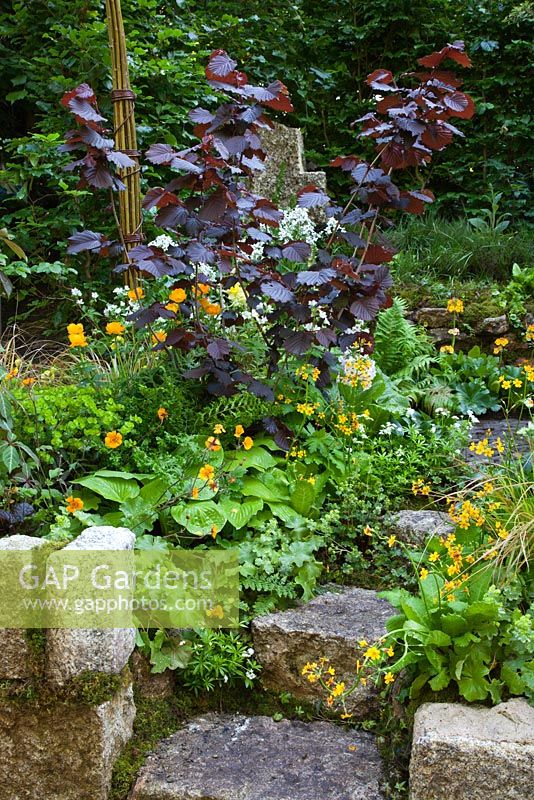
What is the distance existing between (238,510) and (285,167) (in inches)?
128

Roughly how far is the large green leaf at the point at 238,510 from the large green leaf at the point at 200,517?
5 centimetres

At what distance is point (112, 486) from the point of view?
264 cm

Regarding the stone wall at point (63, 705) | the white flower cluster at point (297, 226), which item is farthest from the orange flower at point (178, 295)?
the stone wall at point (63, 705)

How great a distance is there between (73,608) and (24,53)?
4751 millimetres

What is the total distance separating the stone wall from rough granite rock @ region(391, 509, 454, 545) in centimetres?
111

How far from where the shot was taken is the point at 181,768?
211 centimetres

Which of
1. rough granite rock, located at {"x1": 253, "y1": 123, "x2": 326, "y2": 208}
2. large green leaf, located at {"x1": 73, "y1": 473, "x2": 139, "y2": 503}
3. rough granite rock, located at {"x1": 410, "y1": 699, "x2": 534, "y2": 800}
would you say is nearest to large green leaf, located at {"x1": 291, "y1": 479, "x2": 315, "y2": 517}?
large green leaf, located at {"x1": 73, "y1": 473, "x2": 139, "y2": 503}

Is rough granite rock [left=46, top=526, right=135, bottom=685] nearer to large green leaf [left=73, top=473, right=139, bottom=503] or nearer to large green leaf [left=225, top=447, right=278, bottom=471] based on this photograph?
large green leaf [left=73, top=473, right=139, bottom=503]

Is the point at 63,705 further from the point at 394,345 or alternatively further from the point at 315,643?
the point at 394,345

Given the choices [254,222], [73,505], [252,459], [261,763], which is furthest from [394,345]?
[261,763]

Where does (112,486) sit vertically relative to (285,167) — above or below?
below

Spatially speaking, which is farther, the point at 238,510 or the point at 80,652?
the point at 238,510

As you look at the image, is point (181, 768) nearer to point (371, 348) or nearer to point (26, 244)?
point (371, 348)

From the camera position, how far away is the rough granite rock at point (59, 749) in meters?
2.04
